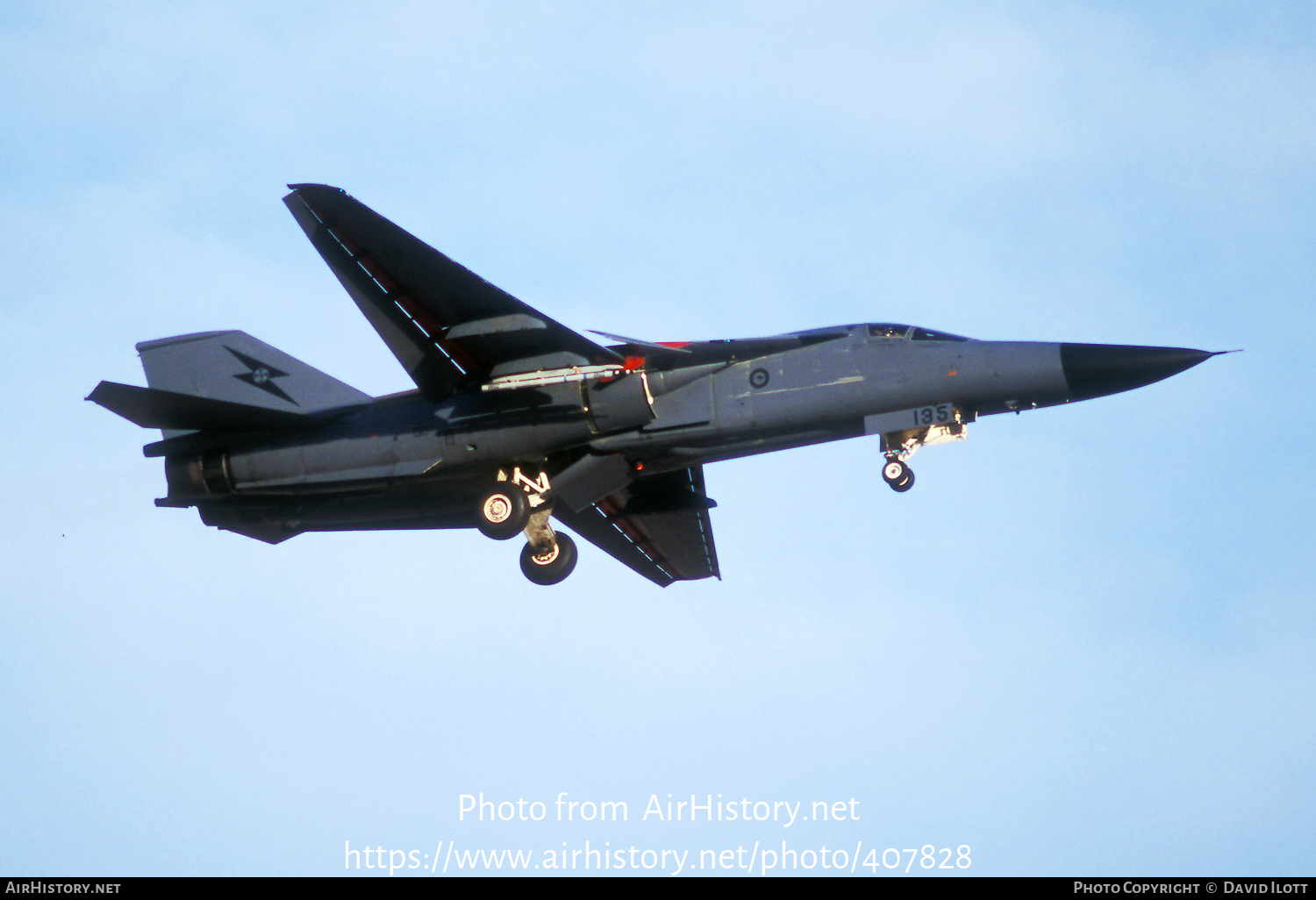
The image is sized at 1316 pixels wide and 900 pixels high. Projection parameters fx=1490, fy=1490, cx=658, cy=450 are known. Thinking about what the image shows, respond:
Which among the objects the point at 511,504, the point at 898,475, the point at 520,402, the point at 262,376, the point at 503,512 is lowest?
the point at 503,512

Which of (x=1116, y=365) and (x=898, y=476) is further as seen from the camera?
(x=898, y=476)

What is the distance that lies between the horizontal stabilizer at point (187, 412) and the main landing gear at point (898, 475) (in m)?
8.93

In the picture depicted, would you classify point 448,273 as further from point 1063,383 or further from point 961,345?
point 1063,383

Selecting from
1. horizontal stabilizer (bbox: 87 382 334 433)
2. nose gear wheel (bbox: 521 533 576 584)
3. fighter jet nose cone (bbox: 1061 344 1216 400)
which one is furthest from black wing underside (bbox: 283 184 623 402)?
fighter jet nose cone (bbox: 1061 344 1216 400)

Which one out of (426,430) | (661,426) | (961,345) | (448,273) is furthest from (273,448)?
(961,345)

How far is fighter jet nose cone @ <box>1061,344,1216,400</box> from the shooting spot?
21.2m

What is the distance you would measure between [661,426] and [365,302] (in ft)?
16.1

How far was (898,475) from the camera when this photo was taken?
21906mm

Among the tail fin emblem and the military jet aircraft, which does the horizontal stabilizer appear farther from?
the tail fin emblem

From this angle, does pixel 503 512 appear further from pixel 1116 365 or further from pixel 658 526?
pixel 1116 365

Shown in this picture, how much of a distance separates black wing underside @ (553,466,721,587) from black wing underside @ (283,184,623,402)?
419cm

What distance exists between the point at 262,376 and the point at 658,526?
25.2 ft

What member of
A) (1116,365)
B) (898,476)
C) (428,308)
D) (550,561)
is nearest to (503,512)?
(550,561)

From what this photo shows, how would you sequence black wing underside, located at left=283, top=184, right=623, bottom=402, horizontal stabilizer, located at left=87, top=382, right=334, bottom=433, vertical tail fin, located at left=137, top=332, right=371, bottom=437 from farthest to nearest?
vertical tail fin, located at left=137, top=332, right=371, bottom=437 → horizontal stabilizer, located at left=87, top=382, right=334, bottom=433 → black wing underside, located at left=283, top=184, right=623, bottom=402
